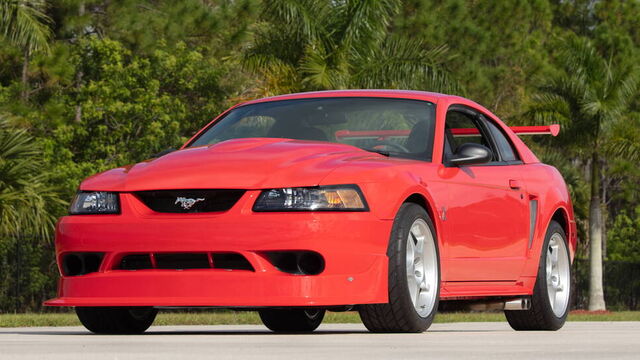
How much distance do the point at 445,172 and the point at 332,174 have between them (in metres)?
1.22

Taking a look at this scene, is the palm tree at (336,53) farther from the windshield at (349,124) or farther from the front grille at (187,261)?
the front grille at (187,261)

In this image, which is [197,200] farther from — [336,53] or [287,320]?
[336,53]

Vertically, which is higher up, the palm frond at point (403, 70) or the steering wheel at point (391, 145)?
the steering wheel at point (391, 145)

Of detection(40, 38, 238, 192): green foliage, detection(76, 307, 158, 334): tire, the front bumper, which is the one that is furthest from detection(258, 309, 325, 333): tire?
detection(40, 38, 238, 192): green foliage

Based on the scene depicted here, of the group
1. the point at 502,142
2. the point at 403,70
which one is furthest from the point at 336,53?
the point at 502,142

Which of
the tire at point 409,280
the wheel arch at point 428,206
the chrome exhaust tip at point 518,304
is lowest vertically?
the chrome exhaust tip at point 518,304

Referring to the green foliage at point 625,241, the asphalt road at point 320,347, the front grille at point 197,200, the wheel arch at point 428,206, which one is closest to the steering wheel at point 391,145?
the wheel arch at point 428,206

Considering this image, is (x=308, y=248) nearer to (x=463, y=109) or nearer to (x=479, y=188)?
(x=479, y=188)

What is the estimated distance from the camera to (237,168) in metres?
7.38

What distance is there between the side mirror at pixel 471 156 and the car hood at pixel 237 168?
0.64 meters

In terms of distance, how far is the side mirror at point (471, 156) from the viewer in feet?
27.5

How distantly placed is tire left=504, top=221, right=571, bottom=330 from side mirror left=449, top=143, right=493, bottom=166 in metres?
1.45

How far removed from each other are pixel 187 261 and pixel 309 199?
30.7 inches

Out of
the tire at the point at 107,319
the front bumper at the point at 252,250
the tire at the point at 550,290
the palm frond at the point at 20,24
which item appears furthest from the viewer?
the palm frond at the point at 20,24
